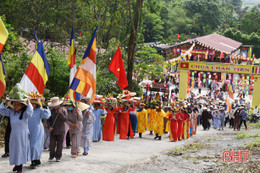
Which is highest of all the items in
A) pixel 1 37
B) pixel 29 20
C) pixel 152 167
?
pixel 29 20

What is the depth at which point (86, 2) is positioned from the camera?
27.5m

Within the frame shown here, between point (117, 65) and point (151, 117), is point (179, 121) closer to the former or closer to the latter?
point (151, 117)

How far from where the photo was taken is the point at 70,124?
9328 millimetres

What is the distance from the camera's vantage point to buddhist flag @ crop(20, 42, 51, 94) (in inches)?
356

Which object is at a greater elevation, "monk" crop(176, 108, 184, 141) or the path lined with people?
"monk" crop(176, 108, 184, 141)

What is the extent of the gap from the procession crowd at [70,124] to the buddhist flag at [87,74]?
473 mm

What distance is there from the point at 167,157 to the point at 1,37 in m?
5.20

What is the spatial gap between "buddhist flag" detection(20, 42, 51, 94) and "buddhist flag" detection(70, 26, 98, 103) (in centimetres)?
89

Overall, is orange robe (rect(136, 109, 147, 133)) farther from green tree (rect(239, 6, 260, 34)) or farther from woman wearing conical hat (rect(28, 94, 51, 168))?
green tree (rect(239, 6, 260, 34))

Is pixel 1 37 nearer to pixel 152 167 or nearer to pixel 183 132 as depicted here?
pixel 152 167

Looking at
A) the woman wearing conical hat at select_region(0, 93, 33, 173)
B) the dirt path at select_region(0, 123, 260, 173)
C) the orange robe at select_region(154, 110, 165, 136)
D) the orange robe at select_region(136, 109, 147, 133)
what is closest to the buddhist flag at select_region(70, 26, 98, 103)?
the dirt path at select_region(0, 123, 260, 173)

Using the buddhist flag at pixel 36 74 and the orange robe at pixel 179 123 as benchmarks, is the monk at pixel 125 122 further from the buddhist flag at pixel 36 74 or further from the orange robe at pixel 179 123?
the buddhist flag at pixel 36 74

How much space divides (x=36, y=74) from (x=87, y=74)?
1224 millimetres

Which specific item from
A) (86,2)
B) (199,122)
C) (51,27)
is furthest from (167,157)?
(86,2)
